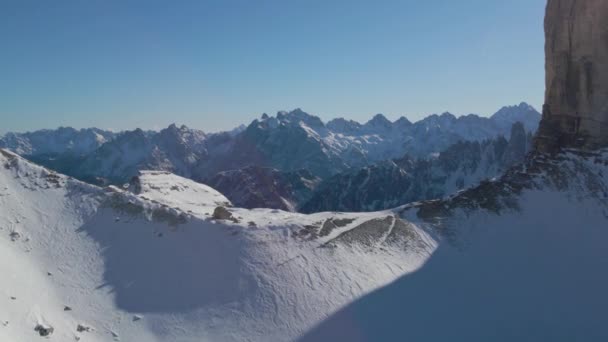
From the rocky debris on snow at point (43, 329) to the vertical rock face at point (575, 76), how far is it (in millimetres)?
51085

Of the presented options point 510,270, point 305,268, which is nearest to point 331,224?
point 305,268

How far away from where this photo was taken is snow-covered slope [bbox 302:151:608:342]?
30.2 metres

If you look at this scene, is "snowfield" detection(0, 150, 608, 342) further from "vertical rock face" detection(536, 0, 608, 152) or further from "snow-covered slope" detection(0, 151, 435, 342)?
"vertical rock face" detection(536, 0, 608, 152)

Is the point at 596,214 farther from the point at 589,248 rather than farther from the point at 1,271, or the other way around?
the point at 1,271

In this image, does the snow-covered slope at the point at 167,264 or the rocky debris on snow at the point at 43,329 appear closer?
the rocky debris on snow at the point at 43,329

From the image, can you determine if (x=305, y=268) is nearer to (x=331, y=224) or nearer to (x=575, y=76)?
(x=331, y=224)

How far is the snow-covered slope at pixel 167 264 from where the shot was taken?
28.4 m

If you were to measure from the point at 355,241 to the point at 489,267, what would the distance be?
1076 cm

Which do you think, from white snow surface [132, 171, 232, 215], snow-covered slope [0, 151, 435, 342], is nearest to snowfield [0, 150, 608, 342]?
snow-covered slope [0, 151, 435, 342]

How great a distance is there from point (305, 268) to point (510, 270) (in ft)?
53.9

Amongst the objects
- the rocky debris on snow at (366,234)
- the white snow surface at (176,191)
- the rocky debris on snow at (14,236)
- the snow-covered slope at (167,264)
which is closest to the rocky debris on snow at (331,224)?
the snow-covered slope at (167,264)

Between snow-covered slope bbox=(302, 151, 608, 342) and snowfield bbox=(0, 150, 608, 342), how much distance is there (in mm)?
132

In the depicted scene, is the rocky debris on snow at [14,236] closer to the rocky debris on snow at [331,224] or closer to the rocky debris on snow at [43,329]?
the rocky debris on snow at [43,329]

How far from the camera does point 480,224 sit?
42.9 m
